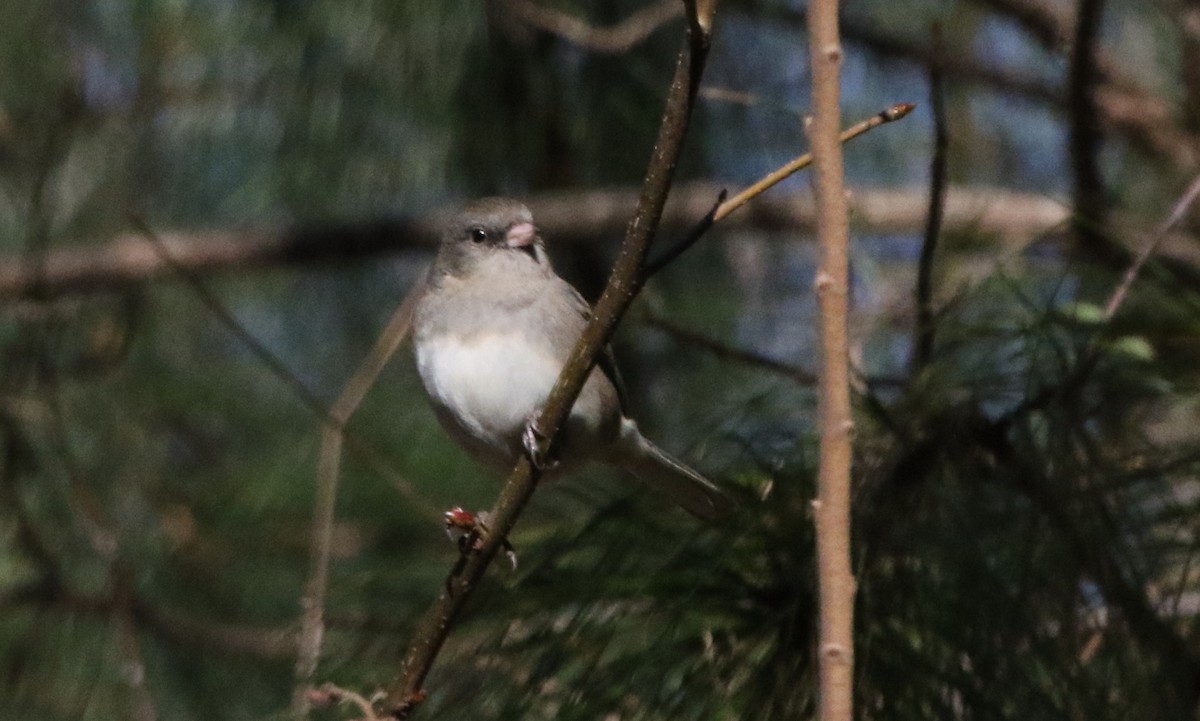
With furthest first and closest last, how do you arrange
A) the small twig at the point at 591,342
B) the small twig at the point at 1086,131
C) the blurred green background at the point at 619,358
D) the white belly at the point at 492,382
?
the small twig at the point at 1086,131 → the white belly at the point at 492,382 → the blurred green background at the point at 619,358 → the small twig at the point at 591,342

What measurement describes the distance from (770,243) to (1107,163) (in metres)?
0.66

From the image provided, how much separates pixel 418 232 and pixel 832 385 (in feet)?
5.70

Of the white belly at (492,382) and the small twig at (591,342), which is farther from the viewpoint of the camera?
the white belly at (492,382)

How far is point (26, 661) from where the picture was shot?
2.41 meters

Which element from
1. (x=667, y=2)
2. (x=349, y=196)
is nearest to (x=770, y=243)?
(x=667, y=2)

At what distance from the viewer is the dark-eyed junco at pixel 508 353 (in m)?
1.56

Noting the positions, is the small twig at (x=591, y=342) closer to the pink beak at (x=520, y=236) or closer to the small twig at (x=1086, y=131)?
the pink beak at (x=520, y=236)

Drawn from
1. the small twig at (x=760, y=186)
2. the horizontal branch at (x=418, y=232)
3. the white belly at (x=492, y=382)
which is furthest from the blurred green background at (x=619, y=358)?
the small twig at (x=760, y=186)

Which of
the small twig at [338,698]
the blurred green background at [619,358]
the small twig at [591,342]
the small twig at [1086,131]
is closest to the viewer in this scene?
Result: the small twig at [591,342]

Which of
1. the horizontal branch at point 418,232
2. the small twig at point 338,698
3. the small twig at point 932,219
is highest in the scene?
the horizontal branch at point 418,232

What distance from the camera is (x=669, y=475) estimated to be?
4.90 feet

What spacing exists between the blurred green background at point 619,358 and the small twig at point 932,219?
0.02m

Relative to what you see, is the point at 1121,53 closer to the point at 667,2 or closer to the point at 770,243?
the point at 770,243

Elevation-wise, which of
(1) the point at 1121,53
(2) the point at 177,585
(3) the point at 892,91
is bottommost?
(2) the point at 177,585
